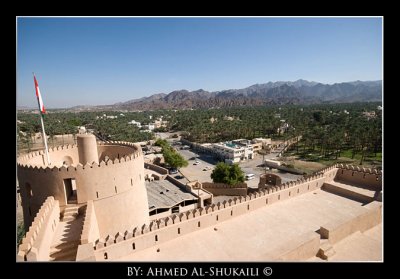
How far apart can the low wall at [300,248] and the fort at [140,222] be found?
37 millimetres

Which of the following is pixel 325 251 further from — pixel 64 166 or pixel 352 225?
pixel 64 166

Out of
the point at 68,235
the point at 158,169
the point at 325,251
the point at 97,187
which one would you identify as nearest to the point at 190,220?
the point at 97,187

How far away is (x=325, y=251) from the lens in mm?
10242

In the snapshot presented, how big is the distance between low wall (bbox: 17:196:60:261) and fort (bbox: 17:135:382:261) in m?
0.03

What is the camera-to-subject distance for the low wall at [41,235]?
695cm

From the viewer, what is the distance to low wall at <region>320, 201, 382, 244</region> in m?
11.1

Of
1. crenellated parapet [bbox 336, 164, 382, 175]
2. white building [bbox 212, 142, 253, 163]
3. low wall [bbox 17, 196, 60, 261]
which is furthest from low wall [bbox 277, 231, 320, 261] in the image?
white building [bbox 212, 142, 253, 163]

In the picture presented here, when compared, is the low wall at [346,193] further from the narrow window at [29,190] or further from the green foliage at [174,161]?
the green foliage at [174,161]

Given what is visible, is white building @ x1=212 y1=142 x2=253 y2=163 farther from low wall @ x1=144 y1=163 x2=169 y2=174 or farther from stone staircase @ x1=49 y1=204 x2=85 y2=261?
stone staircase @ x1=49 y1=204 x2=85 y2=261

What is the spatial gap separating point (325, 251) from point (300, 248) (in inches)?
55.8
